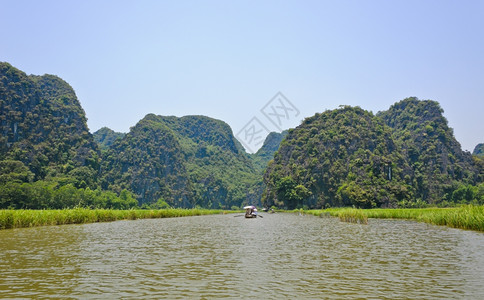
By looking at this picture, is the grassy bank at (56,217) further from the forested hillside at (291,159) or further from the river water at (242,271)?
the forested hillside at (291,159)

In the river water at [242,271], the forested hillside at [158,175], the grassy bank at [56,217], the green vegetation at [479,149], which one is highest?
the green vegetation at [479,149]

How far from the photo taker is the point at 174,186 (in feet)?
464

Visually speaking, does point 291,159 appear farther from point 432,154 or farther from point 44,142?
point 44,142

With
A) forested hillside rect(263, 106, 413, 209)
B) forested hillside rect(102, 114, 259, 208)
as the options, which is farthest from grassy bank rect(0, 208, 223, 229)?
forested hillside rect(102, 114, 259, 208)

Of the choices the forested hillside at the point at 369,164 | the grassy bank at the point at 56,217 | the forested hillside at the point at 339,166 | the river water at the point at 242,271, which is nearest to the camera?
the river water at the point at 242,271

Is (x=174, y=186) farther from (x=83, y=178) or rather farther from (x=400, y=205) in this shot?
(x=400, y=205)

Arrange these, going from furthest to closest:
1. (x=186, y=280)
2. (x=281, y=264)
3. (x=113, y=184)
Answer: (x=113, y=184), (x=281, y=264), (x=186, y=280)

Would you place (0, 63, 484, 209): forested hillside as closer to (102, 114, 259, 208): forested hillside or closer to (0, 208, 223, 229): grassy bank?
(102, 114, 259, 208): forested hillside

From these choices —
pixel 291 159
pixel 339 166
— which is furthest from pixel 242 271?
pixel 291 159

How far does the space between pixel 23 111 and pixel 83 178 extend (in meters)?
26.1

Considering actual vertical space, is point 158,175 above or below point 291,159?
below

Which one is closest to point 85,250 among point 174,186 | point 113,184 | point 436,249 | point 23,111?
point 436,249

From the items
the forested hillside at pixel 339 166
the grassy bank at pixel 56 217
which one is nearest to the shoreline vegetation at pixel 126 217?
the grassy bank at pixel 56 217

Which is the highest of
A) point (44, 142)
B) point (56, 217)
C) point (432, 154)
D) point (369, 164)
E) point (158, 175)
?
point (44, 142)
